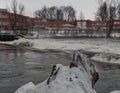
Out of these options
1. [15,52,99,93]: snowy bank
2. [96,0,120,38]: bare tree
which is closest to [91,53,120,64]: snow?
[15,52,99,93]: snowy bank

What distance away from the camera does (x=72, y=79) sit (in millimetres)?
5797

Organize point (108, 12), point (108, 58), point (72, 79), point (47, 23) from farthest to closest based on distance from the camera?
point (47, 23) < point (108, 12) < point (108, 58) < point (72, 79)

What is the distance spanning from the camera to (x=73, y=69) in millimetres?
6434

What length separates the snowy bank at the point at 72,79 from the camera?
5512 millimetres

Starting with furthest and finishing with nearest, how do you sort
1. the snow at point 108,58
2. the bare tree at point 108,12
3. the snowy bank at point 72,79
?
the bare tree at point 108,12 → the snow at point 108,58 → the snowy bank at point 72,79

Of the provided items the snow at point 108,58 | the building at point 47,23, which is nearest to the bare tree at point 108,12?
the building at point 47,23

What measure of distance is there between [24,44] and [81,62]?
96.9ft

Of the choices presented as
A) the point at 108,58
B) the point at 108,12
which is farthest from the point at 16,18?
the point at 108,58

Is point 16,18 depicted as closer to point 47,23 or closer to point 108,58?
point 47,23

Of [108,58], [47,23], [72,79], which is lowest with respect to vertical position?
[108,58]

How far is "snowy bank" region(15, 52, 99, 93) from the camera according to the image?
551 cm

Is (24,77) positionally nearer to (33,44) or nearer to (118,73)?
(118,73)

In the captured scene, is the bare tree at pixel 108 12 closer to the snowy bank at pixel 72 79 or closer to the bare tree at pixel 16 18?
the bare tree at pixel 16 18

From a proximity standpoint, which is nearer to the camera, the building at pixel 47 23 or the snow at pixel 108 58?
the snow at pixel 108 58
